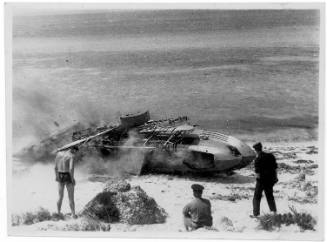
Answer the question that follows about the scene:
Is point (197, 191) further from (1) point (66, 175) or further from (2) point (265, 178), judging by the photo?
(1) point (66, 175)

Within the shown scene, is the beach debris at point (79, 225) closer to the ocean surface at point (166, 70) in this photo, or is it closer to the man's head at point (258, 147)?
the ocean surface at point (166, 70)

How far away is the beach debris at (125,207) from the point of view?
9584 mm

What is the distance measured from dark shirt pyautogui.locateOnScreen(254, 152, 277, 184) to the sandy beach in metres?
0.17

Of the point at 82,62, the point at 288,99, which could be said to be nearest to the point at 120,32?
the point at 82,62

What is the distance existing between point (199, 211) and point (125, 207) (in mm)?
1148

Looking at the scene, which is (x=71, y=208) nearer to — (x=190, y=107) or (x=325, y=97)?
(x=190, y=107)

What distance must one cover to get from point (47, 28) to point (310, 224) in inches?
206

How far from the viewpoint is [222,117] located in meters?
9.94

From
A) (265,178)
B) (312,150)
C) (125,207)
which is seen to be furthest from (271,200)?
(125,207)

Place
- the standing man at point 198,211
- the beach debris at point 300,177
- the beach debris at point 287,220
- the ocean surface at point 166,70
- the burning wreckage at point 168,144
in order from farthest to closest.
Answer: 1. the ocean surface at point 166,70
2. the beach debris at point 300,177
3. the burning wreckage at point 168,144
4. the beach debris at point 287,220
5. the standing man at point 198,211

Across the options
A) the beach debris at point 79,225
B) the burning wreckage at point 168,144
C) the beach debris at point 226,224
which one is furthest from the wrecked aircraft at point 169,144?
the beach debris at point 79,225

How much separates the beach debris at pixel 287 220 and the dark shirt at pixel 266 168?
54 cm

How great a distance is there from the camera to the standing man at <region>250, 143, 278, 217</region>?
9.55 meters

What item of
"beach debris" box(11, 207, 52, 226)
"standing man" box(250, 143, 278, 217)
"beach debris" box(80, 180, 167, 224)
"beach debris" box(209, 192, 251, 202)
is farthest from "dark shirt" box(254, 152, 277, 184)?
"beach debris" box(11, 207, 52, 226)
